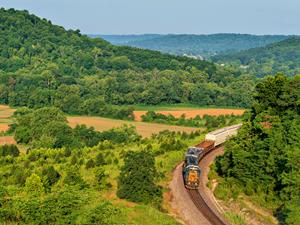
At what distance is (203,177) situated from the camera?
51875 mm

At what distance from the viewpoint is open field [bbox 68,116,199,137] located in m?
106

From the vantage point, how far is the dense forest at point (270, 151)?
4053 cm

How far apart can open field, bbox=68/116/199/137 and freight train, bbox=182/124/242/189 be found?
32.6 m

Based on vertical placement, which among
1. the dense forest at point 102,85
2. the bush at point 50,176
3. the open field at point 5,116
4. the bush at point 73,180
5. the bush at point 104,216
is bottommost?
Answer: the open field at point 5,116

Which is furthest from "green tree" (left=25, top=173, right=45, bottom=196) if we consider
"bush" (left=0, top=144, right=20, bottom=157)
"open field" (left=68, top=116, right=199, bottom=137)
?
"open field" (left=68, top=116, right=199, bottom=137)

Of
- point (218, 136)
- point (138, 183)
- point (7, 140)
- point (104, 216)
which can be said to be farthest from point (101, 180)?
point (7, 140)

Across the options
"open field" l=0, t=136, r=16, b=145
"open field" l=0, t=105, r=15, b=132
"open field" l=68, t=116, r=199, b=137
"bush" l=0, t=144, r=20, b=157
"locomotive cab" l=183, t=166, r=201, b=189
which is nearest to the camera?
"locomotive cab" l=183, t=166, r=201, b=189

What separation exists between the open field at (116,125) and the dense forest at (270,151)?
53.3 metres

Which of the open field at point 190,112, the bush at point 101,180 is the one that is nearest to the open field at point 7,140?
the open field at point 190,112

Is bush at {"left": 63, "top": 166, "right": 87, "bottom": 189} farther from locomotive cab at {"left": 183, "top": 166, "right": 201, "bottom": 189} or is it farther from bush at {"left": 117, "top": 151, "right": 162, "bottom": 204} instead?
locomotive cab at {"left": 183, "top": 166, "right": 201, "bottom": 189}

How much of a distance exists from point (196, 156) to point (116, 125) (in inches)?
2422

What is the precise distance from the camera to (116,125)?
112 metres

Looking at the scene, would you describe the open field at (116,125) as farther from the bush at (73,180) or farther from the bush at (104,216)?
the bush at (104,216)

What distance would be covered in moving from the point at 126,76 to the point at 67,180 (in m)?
134
